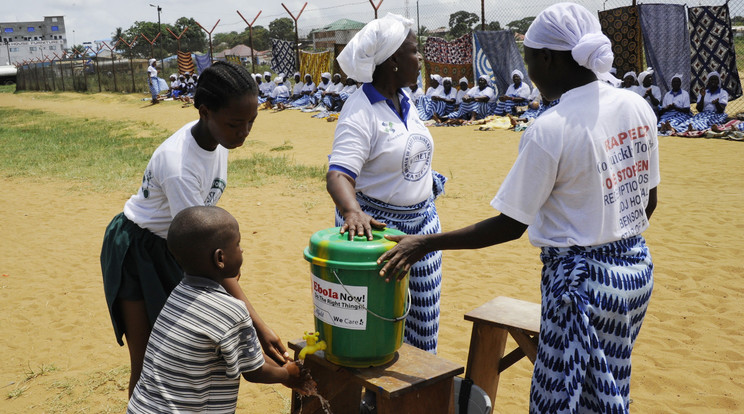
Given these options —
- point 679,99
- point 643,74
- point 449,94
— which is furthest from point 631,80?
point 449,94

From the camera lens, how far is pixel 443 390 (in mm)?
2090

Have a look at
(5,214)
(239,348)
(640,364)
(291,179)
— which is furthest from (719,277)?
(5,214)

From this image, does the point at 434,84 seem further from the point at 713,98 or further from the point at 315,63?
the point at 713,98

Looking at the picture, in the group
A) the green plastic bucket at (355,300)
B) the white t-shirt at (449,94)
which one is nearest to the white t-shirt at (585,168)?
the green plastic bucket at (355,300)

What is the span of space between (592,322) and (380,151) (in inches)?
41.5

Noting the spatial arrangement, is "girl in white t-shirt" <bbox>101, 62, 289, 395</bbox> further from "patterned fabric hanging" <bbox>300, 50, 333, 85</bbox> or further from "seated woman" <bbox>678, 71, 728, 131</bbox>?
"patterned fabric hanging" <bbox>300, 50, 333, 85</bbox>

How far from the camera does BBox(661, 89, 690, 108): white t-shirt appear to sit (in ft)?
36.4

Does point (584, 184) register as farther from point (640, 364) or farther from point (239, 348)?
point (640, 364)

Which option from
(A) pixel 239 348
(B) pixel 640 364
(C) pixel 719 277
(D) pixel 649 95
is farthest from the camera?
(D) pixel 649 95

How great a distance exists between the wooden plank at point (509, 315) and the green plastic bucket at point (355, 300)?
0.74 metres

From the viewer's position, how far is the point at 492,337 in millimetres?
2725

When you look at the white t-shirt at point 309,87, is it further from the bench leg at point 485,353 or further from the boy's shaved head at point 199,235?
the boy's shaved head at point 199,235

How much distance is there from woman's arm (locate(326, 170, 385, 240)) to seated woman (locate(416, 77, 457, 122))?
506 inches

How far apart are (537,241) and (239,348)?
3.14 feet
